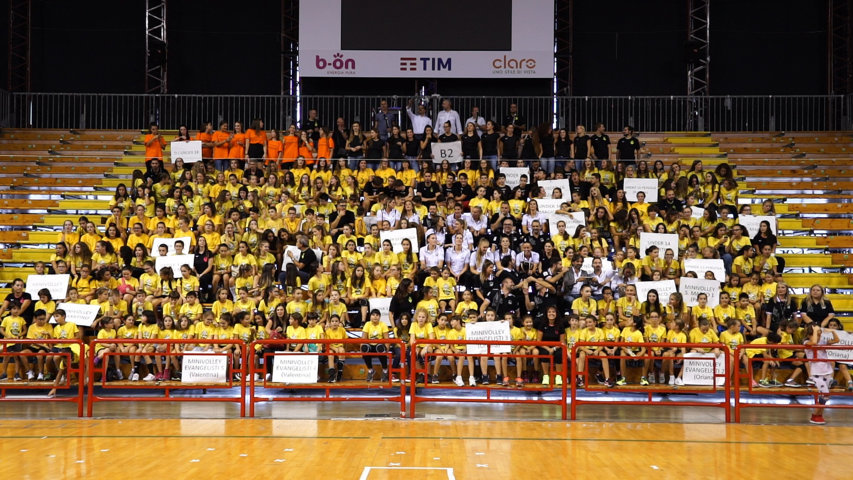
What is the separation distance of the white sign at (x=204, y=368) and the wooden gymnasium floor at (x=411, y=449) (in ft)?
2.67

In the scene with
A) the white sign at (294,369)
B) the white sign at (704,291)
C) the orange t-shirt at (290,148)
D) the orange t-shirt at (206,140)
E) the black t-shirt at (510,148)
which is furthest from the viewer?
the orange t-shirt at (206,140)

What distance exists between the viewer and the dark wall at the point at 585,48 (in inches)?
1161

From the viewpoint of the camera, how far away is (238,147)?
76.6ft

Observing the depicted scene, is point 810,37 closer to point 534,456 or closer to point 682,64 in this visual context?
point 682,64

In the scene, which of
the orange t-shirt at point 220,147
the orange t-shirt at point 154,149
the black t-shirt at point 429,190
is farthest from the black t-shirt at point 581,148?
the orange t-shirt at point 154,149

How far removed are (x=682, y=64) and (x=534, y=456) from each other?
69.6ft

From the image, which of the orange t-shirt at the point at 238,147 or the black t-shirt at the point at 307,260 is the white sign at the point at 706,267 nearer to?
the black t-shirt at the point at 307,260

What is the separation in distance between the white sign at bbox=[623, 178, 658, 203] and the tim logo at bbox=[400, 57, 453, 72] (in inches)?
309

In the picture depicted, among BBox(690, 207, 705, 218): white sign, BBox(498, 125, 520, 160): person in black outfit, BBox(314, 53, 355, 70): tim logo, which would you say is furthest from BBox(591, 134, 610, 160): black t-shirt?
BBox(314, 53, 355, 70): tim logo

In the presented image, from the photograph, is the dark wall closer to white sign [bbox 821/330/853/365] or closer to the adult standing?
the adult standing

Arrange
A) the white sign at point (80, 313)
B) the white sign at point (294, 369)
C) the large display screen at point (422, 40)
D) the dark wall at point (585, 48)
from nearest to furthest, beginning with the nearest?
the white sign at point (294, 369)
the white sign at point (80, 313)
the large display screen at point (422, 40)
the dark wall at point (585, 48)

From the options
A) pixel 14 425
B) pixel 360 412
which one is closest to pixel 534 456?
pixel 360 412

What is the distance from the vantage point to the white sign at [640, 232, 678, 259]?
1920cm

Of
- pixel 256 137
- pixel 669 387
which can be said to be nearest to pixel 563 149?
pixel 256 137
